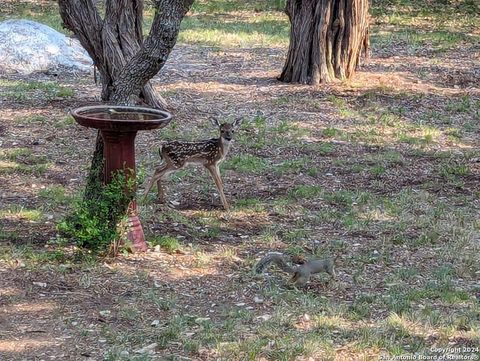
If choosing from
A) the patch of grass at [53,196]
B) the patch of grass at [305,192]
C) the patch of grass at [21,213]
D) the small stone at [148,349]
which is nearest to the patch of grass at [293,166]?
the patch of grass at [305,192]

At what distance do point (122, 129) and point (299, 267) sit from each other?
5.52 feet

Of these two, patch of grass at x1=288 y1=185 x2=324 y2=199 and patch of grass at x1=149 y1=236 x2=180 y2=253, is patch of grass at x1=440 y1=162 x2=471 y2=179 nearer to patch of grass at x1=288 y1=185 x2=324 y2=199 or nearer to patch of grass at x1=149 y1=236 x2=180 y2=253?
patch of grass at x1=288 y1=185 x2=324 y2=199

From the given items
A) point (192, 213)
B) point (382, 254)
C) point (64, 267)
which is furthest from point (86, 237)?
point (382, 254)

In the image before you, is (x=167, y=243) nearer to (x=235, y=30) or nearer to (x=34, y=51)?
(x=34, y=51)

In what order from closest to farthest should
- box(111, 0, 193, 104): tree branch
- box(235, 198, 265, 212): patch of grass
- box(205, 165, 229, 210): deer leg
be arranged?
box(111, 0, 193, 104): tree branch → box(205, 165, 229, 210): deer leg → box(235, 198, 265, 212): patch of grass

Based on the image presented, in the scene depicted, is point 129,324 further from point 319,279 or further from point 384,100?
point 384,100

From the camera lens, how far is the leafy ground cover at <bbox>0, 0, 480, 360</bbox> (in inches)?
229

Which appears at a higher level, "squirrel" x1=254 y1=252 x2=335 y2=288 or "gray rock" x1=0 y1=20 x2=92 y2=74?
"gray rock" x1=0 y1=20 x2=92 y2=74

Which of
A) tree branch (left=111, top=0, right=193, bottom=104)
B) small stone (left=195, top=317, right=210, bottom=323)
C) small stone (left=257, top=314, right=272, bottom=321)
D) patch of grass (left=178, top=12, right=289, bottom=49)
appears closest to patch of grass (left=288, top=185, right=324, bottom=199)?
tree branch (left=111, top=0, right=193, bottom=104)

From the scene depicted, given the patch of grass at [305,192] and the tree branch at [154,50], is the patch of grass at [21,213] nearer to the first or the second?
the tree branch at [154,50]

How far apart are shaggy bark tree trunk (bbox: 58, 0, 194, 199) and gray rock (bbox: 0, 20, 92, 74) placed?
3290 millimetres

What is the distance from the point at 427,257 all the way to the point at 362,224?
938 mm

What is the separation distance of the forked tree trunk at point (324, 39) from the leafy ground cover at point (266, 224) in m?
0.44

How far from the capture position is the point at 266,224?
827 cm
